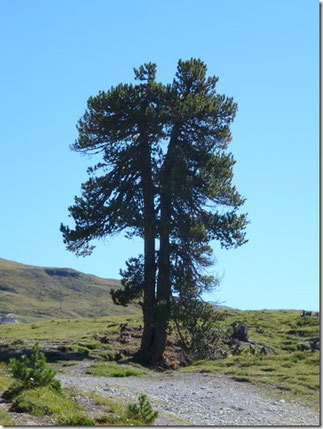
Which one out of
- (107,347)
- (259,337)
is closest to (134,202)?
(107,347)

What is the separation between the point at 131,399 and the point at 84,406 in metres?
2.92

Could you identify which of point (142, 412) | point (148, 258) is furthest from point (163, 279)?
point (142, 412)

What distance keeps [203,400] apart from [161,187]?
14901 millimetres

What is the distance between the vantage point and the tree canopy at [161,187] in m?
32.5

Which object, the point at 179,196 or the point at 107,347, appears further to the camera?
the point at 107,347

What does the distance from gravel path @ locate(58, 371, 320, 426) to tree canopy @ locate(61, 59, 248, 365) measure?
7.43 m

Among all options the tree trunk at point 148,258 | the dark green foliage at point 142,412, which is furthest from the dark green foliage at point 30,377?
the tree trunk at point 148,258

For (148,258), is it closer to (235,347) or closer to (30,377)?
(235,347)

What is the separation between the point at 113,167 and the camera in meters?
35.0

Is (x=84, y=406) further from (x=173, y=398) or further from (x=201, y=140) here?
(x=201, y=140)

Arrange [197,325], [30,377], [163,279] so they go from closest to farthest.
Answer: [30,377] < [197,325] < [163,279]

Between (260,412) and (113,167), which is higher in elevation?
(113,167)

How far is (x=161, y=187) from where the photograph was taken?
1319 inches

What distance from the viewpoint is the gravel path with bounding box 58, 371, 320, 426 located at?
17.7 m
